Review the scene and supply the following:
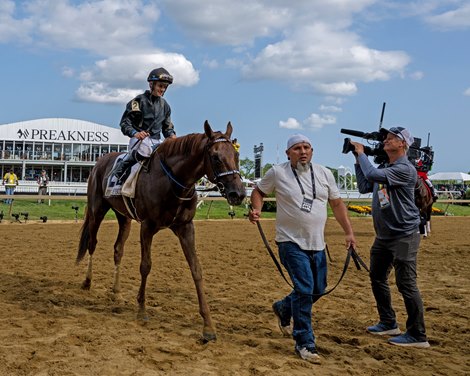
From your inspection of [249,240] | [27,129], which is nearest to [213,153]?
[249,240]

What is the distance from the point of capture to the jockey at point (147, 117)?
6879mm

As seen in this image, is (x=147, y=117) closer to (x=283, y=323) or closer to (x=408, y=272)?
(x=283, y=323)

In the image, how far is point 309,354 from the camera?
175 inches

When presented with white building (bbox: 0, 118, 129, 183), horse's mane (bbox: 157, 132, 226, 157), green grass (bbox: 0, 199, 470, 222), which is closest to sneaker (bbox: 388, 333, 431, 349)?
horse's mane (bbox: 157, 132, 226, 157)

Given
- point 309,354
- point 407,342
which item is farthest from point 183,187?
point 407,342

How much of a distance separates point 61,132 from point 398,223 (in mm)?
53590

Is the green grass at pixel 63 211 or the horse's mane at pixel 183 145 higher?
the horse's mane at pixel 183 145

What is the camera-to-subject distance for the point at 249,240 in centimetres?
1340

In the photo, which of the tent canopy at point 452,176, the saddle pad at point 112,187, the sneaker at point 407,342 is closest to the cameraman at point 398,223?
the sneaker at point 407,342

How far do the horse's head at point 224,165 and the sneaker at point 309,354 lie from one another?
1459mm

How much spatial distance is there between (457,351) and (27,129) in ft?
180

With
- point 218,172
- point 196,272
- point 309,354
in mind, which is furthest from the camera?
point 196,272

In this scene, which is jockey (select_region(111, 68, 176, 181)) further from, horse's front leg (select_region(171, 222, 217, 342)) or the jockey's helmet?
horse's front leg (select_region(171, 222, 217, 342))

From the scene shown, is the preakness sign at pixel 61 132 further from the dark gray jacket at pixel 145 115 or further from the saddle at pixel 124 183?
the dark gray jacket at pixel 145 115
